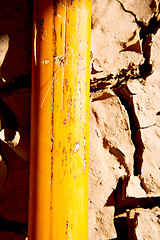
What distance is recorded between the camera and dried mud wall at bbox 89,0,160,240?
2.49 ft

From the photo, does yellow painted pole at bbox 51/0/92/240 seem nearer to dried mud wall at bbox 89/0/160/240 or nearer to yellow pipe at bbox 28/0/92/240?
yellow pipe at bbox 28/0/92/240

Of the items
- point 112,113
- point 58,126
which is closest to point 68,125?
point 58,126

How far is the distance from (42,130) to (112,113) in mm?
311

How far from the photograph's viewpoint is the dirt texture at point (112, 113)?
2.45 feet

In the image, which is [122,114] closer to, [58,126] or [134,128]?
[134,128]

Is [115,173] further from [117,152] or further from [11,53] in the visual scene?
[11,53]

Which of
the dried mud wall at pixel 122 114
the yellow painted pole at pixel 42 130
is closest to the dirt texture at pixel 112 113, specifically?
the dried mud wall at pixel 122 114

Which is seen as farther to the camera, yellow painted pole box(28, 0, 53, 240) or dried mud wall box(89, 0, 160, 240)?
dried mud wall box(89, 0, 160, 240)

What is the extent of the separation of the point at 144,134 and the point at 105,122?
15 cm

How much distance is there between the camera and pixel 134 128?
77 centimetres

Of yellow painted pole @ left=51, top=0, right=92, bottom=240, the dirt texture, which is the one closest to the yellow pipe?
yellow painted pole @ left=51, top=0, right=92, bottom=240

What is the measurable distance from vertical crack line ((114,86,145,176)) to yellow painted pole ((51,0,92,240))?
25 cm

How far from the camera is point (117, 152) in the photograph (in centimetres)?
78

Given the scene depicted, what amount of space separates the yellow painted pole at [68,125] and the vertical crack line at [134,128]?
0.84ft
